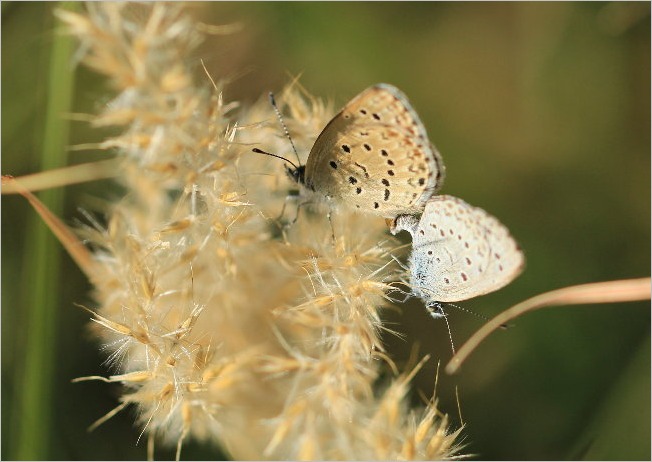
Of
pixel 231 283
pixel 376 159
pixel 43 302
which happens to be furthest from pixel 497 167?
pixel 43 302

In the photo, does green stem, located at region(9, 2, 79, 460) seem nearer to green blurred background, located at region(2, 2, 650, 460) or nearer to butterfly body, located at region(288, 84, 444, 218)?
green blurred background, located at region(2, 2, 650, 460)

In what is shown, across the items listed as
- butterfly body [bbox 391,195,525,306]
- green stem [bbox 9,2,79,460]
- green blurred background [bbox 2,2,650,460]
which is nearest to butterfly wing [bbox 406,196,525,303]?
butterfly body [bbox 391,195,525,306]

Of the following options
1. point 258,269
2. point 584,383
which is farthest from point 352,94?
point 584,383

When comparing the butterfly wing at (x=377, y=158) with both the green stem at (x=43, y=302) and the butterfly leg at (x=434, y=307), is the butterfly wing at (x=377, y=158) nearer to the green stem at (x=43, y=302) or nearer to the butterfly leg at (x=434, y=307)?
the butterfly leg at (x=434, y=307)

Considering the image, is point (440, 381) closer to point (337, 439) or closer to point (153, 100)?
point (337, 439)

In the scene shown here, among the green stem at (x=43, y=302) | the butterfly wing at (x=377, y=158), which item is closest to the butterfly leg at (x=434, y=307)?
the butterfly wing at (x=377, y=158)

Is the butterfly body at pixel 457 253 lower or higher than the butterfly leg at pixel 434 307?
higher
